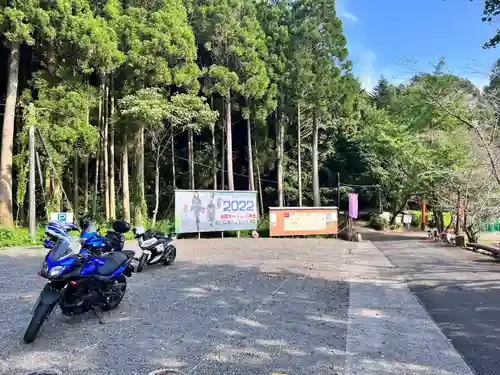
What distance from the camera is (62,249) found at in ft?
12.5

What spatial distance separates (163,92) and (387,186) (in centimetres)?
1665

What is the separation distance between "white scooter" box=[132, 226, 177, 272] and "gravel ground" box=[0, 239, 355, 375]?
2.09ft

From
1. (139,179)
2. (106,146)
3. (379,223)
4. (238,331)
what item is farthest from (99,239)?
(379,223)

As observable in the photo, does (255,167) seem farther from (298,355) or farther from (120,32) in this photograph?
(298,355)

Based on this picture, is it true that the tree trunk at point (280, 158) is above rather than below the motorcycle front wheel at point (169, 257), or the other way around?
above

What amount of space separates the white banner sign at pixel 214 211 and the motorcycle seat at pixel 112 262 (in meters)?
10.6

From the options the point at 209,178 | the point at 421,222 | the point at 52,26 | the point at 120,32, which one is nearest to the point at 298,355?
the point at 52,26

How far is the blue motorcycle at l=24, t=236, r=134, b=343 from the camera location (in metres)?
3.62

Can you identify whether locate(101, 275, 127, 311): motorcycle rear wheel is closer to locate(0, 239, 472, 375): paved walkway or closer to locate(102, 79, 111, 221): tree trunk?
locate(0, 239, 472, 375): paved walkway

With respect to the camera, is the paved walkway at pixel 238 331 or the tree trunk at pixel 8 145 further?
the tree trunk at pixel 8 145

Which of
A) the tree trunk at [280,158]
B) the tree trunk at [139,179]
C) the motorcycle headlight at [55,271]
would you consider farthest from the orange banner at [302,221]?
the motorcycle headlight at [55,271]

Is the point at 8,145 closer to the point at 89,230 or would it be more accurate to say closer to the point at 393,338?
the point at 89,230

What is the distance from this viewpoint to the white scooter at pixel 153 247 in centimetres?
765

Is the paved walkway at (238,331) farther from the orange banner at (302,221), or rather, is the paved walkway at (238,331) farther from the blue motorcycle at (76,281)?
the orange banner at (302,221)
